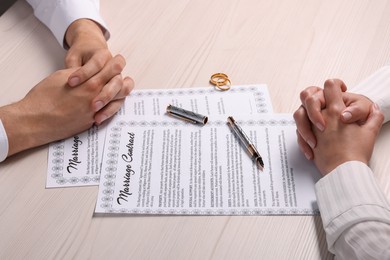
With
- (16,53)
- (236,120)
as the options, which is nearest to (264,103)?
(236,120)

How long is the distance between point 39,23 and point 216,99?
485 mm

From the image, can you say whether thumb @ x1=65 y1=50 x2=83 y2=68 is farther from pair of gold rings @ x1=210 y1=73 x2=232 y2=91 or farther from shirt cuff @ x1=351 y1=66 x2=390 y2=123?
shirt cuff @ x1=351 y1=66 x2=390 y2=123

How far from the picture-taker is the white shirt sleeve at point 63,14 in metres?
0.98

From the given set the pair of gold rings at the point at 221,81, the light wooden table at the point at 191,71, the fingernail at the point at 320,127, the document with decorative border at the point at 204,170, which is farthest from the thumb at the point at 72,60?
the fingernail at the point at 320,127

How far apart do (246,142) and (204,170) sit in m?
0.09

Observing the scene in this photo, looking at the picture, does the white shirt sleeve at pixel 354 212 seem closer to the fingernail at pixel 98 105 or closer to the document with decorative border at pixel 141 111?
the document with decorative border at pixel 141 111

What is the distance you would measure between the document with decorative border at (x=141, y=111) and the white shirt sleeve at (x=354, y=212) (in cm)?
20

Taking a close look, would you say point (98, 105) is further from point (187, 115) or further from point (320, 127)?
point (320, 127)

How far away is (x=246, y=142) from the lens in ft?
2.48

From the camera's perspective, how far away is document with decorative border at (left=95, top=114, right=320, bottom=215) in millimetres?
687

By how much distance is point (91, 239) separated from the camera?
0.66 meters

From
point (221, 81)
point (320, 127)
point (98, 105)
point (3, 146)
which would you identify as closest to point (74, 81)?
point (98, 105)

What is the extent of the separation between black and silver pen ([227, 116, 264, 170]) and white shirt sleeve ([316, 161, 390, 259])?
0.34 ft

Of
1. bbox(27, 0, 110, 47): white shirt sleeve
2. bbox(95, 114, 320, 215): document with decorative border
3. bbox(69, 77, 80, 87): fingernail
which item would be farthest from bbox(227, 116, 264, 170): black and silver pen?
bbox(27, 0, 110, 47): white shirt sleeve
